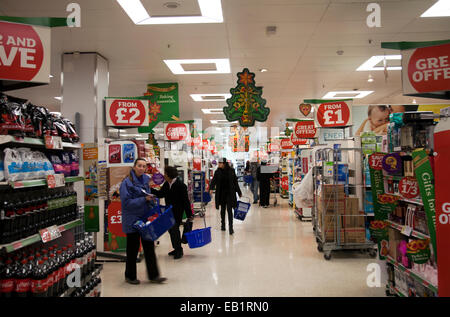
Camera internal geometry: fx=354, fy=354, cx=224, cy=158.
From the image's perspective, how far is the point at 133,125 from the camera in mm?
6914

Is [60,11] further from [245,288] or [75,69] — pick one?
[245,288]

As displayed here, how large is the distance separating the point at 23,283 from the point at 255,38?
5427mm

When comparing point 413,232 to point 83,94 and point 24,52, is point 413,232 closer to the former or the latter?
point 24,52

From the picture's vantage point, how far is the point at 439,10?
17.9 ft

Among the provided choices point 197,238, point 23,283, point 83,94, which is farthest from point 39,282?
point 83,94

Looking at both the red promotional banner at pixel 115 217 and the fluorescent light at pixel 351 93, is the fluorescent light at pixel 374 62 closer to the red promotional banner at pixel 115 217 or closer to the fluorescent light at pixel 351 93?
the fluorescent light at pixel 351 93

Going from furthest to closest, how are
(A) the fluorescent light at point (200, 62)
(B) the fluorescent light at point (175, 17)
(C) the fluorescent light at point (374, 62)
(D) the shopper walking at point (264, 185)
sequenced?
(D) the shopper walking at point (264, 185) → (A) the fluorescent light at point (200, 62) → (C) the fluorescent light at point (374, 62) → (B) the fluorescent light at point (175, 17)

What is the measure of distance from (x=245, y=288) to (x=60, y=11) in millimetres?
4706

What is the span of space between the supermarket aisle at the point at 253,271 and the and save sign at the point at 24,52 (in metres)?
2.88

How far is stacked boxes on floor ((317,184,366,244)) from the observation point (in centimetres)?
609

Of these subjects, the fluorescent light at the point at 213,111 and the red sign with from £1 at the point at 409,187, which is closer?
the red sign with from £1 at the point at 409,187

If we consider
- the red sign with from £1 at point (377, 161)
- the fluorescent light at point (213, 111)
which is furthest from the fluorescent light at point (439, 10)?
the fluorescent light at point (213, 111)

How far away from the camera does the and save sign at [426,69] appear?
3277mm
